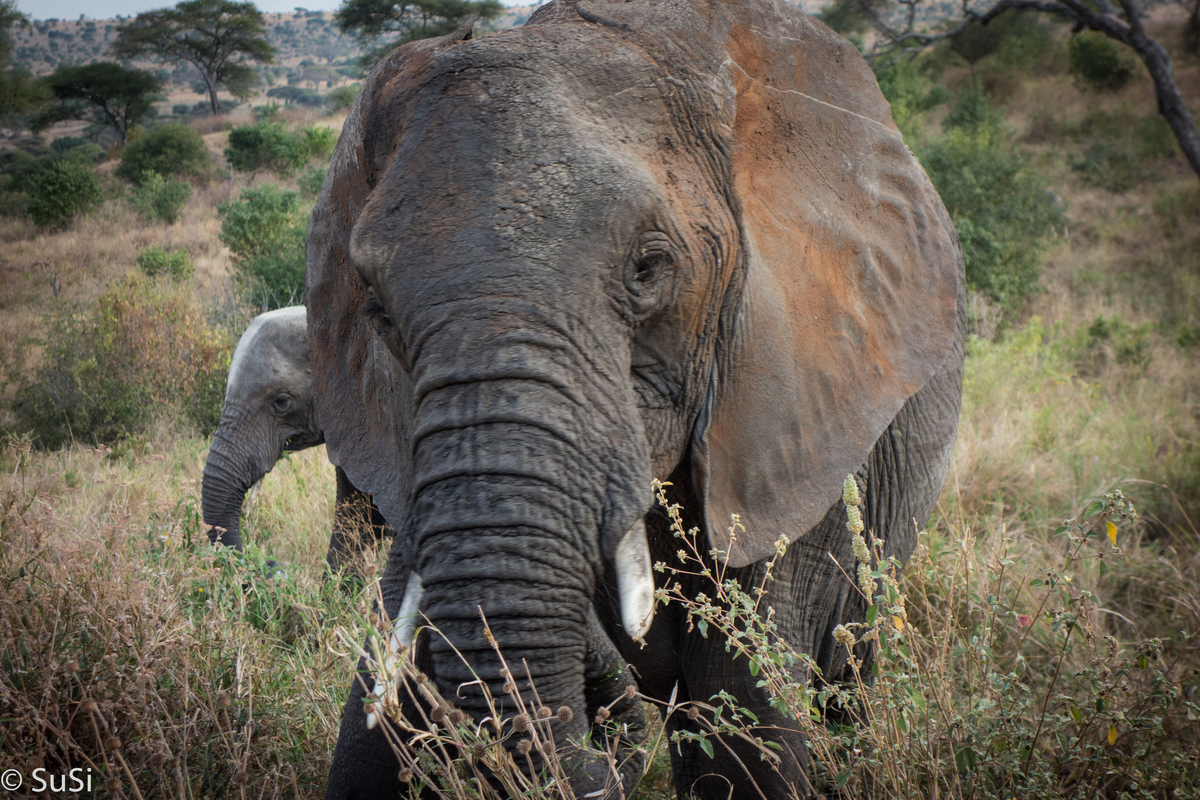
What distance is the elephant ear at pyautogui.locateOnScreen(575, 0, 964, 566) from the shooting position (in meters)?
1.95

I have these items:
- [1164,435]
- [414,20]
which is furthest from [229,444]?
[414,20]

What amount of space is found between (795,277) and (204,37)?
110ft

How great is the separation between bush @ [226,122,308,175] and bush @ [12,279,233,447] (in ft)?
53.0

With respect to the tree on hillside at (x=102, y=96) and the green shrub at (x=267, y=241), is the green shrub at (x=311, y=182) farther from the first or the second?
the tree on hillside at (x=102, y=96)

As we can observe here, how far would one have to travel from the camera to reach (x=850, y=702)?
2139mm

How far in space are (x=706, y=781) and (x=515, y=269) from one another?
167 centimetres

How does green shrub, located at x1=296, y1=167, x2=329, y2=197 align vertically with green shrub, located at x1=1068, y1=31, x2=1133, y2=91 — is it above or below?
below

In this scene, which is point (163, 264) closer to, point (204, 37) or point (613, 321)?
point (613, 321)

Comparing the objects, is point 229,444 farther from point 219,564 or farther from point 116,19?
point 116,19

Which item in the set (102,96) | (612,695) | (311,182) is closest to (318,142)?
(311,182)

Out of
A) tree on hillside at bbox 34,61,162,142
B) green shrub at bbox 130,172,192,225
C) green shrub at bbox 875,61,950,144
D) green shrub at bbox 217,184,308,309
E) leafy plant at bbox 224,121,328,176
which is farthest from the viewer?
tree on hillside at bbox 34,61,162,142

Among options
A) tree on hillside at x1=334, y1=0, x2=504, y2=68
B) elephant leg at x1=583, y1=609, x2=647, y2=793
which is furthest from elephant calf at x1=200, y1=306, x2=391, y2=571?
tree on hillside at x1=334, y1=0, x2=504, y2=68

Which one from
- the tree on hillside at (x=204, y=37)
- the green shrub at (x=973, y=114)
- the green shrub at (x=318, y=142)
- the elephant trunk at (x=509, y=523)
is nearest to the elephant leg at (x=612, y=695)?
the elephant trunk at (x=509, y=523)

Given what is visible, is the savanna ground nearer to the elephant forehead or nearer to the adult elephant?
the adult elephant
